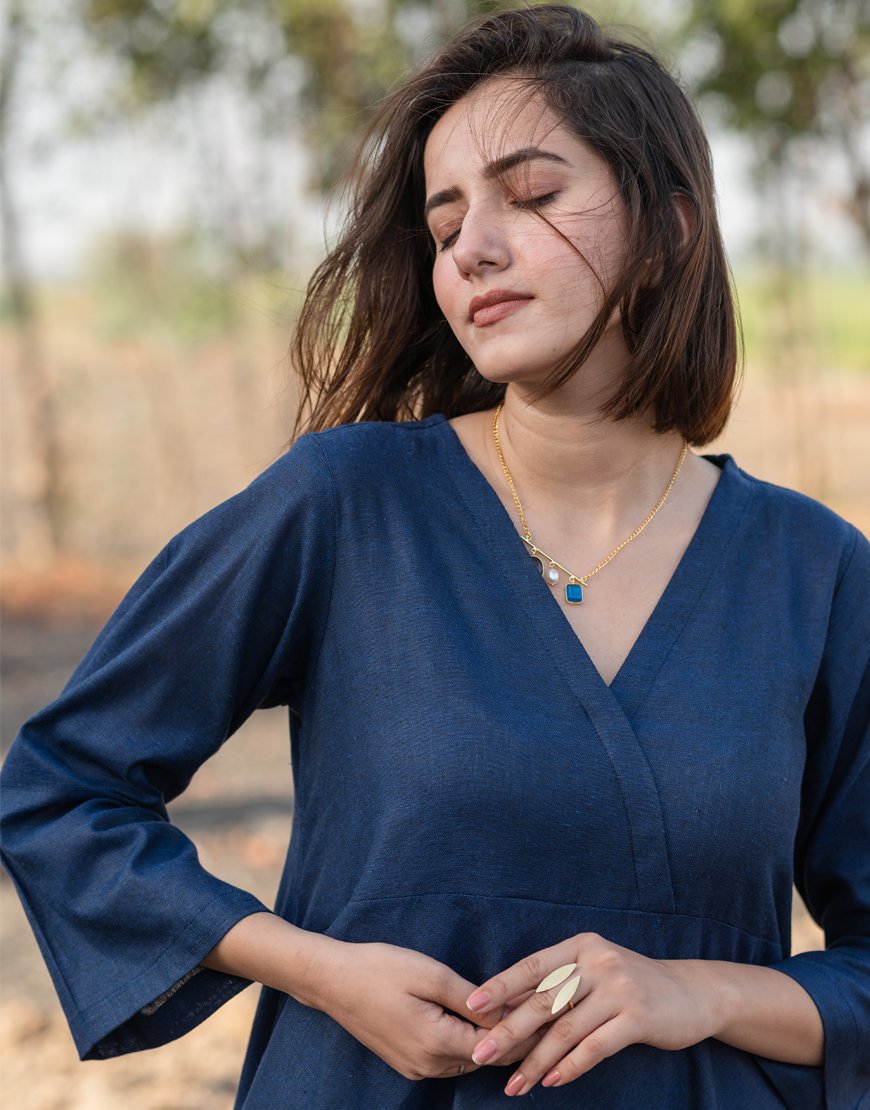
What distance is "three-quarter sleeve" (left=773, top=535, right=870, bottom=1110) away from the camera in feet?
5.27

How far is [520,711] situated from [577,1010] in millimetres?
321

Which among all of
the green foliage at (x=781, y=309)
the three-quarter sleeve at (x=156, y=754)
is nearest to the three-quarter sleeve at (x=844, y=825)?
the three-quarter sleeve at (x=156, y=754)

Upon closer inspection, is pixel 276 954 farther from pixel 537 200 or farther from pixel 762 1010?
pixel 537 200

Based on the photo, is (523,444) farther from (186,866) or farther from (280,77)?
(280,77)

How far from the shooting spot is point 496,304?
1557 millimetres

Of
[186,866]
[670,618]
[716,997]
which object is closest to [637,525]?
[670,618]

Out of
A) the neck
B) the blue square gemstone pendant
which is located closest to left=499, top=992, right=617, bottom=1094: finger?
the blue square gemstone pendant

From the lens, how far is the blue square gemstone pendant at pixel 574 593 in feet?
5.33

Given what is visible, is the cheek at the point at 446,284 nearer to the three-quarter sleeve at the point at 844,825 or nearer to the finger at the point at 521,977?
the three-quarter sleeve at the point at 844,825

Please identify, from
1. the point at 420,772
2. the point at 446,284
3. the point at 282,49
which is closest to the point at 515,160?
the point at 446,284

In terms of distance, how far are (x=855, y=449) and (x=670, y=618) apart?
37.3 ft

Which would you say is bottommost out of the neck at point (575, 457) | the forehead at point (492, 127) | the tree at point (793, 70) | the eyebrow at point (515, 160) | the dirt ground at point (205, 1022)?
the dirt ground at point (205, 1022)

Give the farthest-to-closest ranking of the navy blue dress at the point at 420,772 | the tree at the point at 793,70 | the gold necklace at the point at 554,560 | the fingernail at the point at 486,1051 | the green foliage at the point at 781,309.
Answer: the green foliage at the point at 781,309
the tree at the point at 793,70
the gold necklace at the point at 554,560
the navy blue dress at the point at 420,772
the fingernail at the point at 486,1051

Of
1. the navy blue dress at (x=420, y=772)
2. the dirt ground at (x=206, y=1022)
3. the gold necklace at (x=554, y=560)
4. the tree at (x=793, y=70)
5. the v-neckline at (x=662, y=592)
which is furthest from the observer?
the tree at (x=793, y=70)
